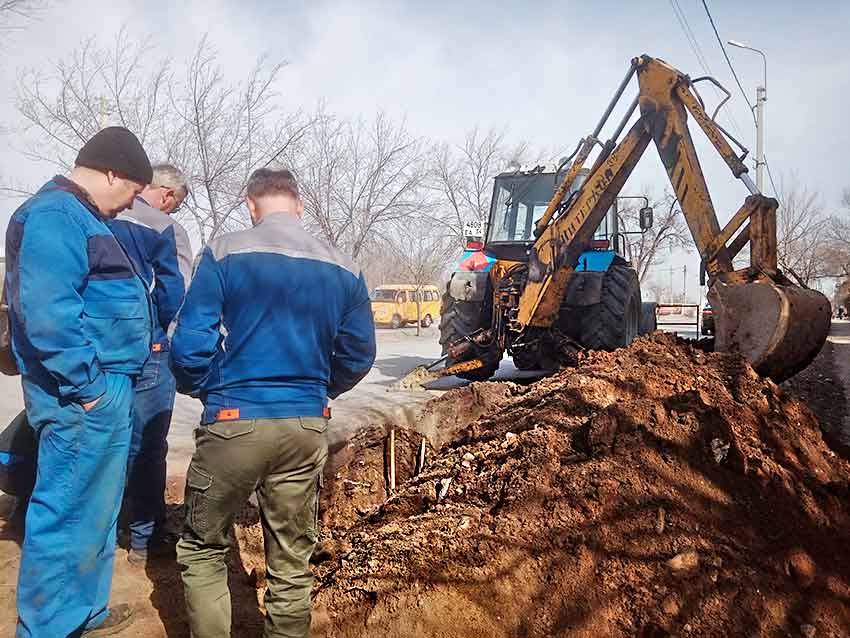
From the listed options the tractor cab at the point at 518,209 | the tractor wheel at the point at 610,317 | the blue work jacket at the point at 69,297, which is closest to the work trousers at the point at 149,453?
the blue work jacket at the point at 69,297

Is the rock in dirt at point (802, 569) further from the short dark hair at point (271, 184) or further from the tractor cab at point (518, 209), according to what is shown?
the tractor cab at point (518, 209)

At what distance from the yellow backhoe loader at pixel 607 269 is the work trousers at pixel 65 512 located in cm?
511

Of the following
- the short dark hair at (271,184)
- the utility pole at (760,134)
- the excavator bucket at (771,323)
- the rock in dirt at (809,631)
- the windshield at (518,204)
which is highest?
the utility pole at (760,134)

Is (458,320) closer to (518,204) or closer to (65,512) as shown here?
(518,204)

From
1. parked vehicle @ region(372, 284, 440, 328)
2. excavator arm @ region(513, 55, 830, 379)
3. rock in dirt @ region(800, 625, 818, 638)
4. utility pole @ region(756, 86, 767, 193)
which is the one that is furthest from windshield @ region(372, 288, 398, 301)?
rock in dirt @ region(800, 625, 818, 638)

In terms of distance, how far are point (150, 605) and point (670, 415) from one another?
9.50 feet

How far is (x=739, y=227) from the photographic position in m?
6.08

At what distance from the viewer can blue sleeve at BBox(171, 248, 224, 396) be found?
88.0 inches

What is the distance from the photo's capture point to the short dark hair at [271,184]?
96.7 inches

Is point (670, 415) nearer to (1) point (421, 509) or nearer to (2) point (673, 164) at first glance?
(1) point (421, 509)

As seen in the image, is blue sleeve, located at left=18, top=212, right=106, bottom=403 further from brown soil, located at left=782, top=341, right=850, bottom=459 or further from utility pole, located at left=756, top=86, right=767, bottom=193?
utility pole, located at left=756, top=86, right=767, bottom=193

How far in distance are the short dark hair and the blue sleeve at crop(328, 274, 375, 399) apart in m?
0.45

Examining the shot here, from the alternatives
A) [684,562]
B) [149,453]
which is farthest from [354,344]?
[684,562]

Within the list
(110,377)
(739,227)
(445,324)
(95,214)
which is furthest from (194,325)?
(445,324)
